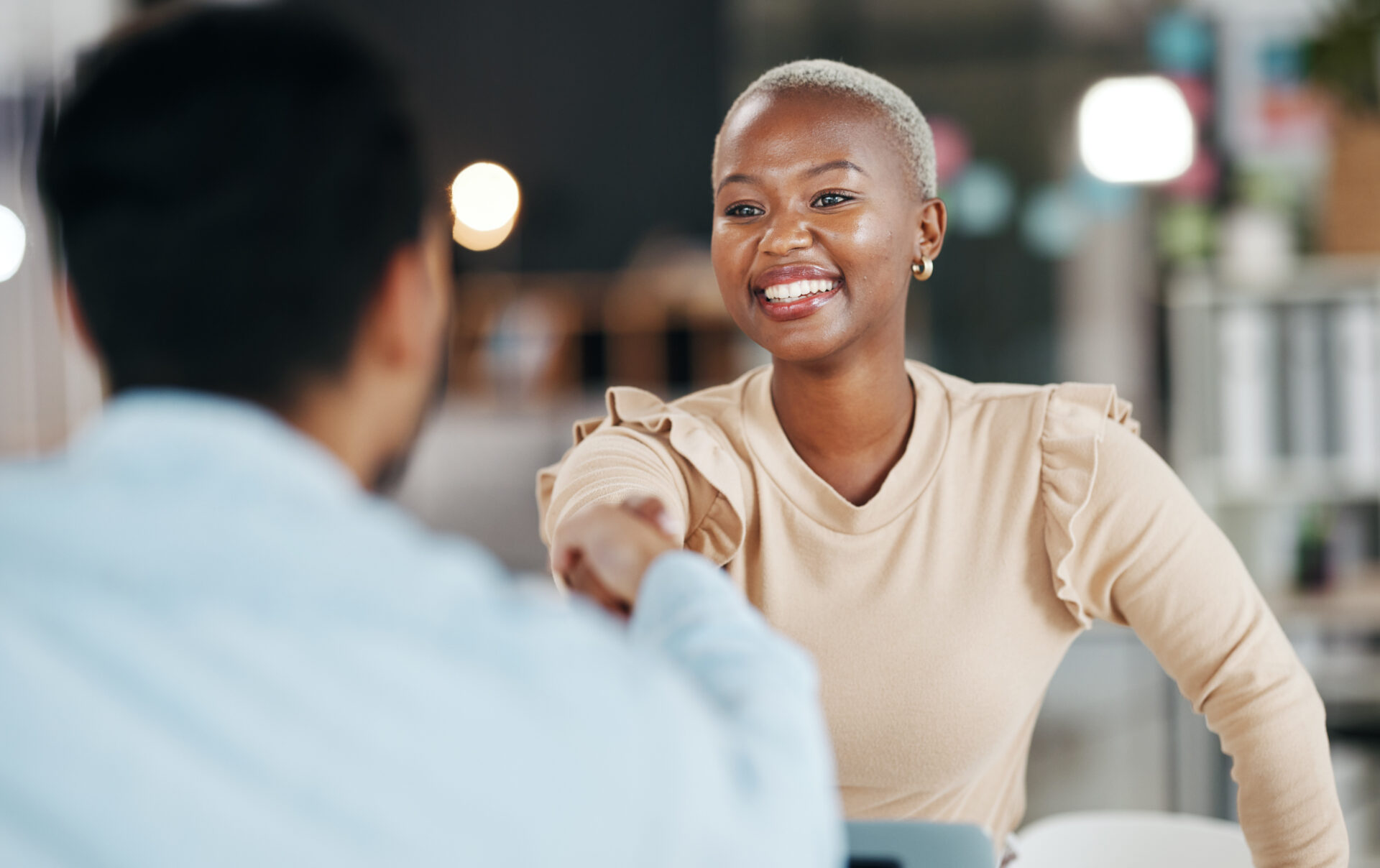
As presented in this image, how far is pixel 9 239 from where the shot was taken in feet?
14.8

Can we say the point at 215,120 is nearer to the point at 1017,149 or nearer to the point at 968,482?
the point at 968,482

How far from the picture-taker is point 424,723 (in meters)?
0.50

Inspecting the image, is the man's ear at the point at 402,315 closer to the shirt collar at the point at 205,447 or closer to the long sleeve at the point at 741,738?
the shirt collar at the point at 205,447

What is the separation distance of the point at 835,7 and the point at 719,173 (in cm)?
386

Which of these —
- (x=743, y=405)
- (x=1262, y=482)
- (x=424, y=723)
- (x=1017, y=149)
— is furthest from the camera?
(x=1017, y=149)

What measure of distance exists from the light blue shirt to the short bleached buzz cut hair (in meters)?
0.74

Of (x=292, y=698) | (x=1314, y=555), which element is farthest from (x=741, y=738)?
(x=1314, y=555)

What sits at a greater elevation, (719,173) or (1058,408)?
(719,173)

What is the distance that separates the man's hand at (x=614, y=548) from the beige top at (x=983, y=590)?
0.83ft

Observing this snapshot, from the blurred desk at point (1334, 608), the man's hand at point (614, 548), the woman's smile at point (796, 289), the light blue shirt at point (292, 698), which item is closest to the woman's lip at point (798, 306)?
the woman's smile at point (796, 289)

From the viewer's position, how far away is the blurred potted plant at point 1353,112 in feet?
9.77

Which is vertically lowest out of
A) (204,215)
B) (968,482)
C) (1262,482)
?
(1262,482)

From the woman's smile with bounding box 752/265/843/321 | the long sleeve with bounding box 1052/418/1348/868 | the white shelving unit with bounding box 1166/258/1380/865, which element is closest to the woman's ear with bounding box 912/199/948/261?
the woman's smile with bounding box 752/265/843/321

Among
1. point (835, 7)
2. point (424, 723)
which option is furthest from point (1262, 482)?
point (424, 723)
